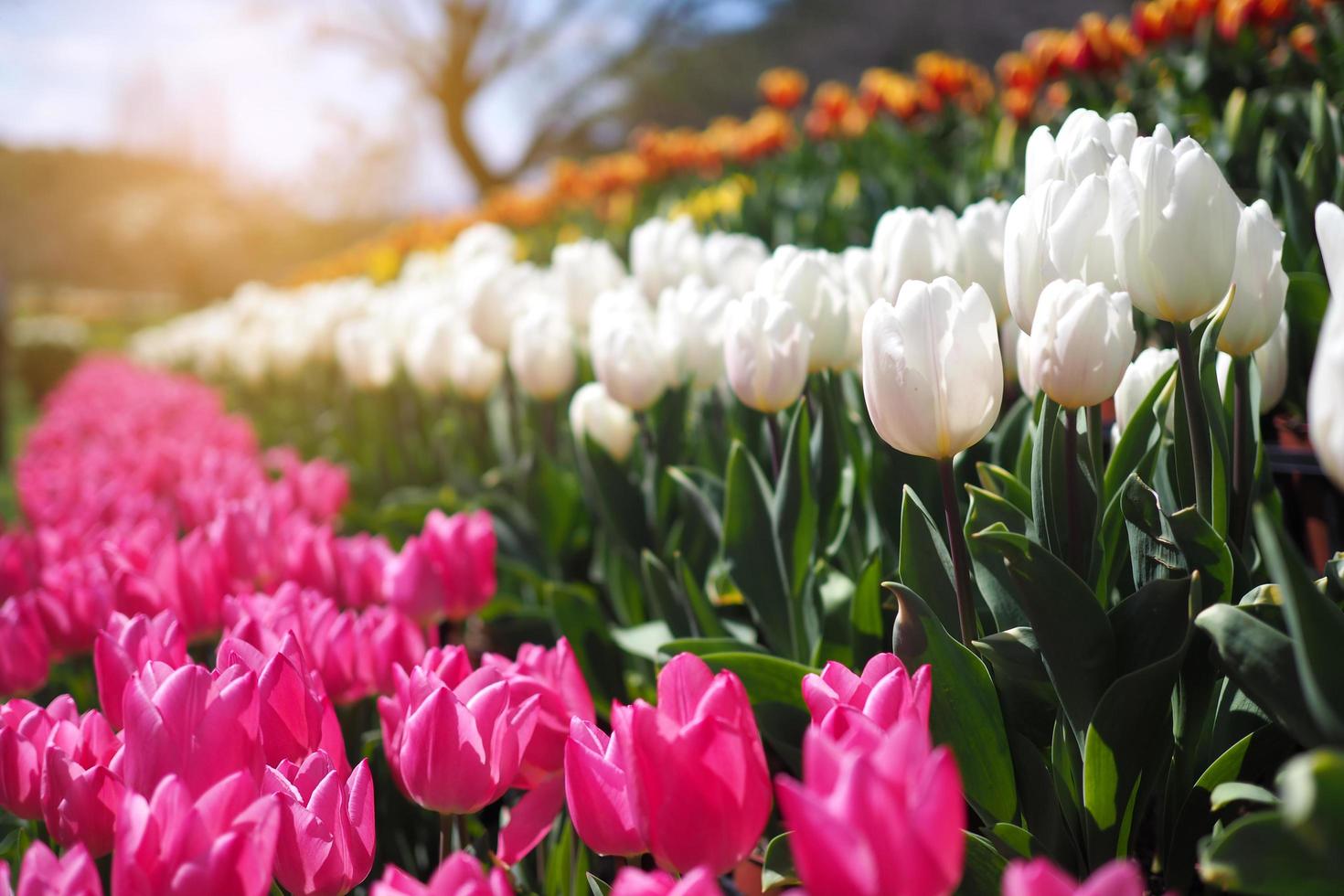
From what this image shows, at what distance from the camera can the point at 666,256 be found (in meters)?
2.23

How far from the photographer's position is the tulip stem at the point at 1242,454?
3.73 feet

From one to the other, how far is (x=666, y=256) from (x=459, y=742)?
4.90ft

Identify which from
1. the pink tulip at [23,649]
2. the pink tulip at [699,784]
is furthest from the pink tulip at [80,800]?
the pink tulip at [23,649]

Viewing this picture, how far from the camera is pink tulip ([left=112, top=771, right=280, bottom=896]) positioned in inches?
26.8

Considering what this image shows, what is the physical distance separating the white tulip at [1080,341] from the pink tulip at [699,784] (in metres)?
0.46

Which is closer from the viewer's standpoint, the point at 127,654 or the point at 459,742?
the point at 459,742

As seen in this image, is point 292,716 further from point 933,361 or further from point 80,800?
point 933,361

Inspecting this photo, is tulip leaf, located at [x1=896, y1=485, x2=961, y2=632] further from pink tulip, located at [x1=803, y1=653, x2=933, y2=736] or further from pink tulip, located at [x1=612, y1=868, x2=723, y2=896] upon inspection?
pink tulip, located at [x1=612, y1=868, x2=723, y2=896]

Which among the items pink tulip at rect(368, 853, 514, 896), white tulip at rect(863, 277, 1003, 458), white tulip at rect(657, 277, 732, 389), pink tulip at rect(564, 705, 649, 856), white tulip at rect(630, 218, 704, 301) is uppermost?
white tulip at rect(630, 218, 704, 301)

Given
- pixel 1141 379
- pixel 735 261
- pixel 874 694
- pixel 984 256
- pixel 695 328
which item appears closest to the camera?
A: pixel 874 694

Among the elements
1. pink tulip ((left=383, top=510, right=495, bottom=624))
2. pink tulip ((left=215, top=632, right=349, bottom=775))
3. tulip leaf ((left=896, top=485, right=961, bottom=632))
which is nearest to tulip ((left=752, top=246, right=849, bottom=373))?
tulip leaf ((left=896, top=485, right=961, bottom=632))

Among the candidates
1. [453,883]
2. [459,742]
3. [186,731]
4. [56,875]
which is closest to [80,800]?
[186,731]

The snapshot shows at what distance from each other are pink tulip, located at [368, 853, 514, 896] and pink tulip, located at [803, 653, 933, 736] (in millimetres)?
259

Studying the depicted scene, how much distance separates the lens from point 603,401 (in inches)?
76.9
